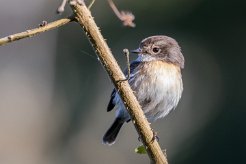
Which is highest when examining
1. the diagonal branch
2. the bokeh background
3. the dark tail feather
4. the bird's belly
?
the bokeh background

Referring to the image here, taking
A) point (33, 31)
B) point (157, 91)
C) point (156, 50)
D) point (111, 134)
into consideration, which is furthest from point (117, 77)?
point (111, 134)

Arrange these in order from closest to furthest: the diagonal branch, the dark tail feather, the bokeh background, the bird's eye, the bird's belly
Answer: the diagonal branch < the bird's belly < the bird's eye < the dark tail feather < the bokeh background

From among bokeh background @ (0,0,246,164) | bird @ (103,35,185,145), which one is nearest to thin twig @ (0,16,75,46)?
bird @ (103,35,185,145)

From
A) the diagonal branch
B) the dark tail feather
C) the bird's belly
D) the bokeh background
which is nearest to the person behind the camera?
the diagonal branch

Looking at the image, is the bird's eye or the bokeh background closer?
the bird's eye

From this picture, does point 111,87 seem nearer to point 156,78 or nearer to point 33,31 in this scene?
point 156,78

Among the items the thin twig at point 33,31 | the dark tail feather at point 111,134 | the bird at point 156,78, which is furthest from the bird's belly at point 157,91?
the thin twig at point 33,31

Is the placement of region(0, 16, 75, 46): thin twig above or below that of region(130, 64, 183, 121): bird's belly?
below

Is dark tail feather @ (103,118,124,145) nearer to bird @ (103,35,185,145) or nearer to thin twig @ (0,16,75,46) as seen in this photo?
bird @ (103,35,185,145)
